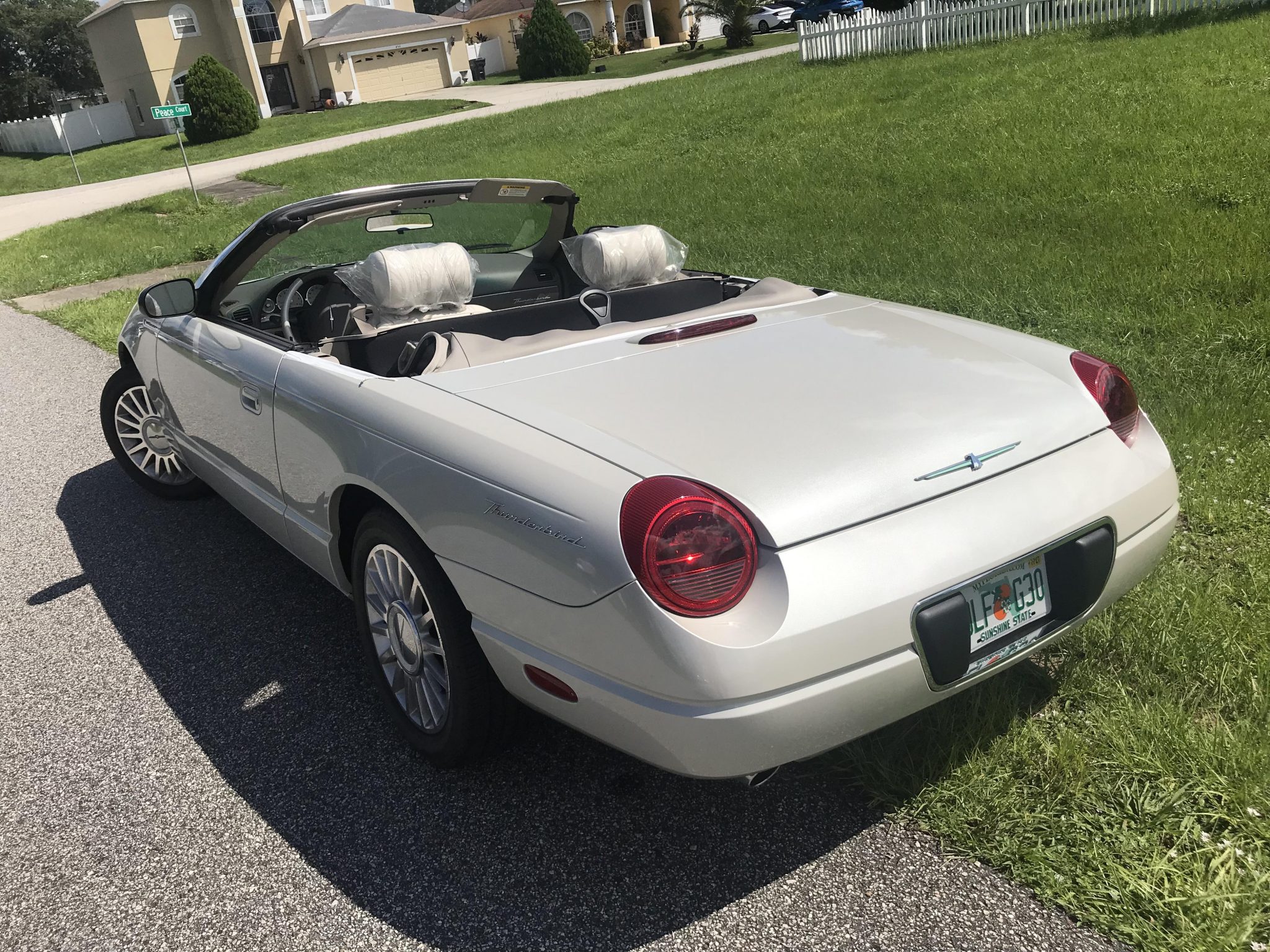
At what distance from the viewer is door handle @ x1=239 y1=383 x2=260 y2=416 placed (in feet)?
11.2

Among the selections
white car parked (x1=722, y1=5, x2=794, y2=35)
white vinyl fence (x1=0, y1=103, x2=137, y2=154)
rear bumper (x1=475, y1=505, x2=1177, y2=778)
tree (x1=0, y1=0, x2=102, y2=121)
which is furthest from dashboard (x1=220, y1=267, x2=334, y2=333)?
tree (x1=0, y1=0, x2=102, y2=121)

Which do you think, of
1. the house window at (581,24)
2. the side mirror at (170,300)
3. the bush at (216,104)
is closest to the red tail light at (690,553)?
the side mirror at (170,300)

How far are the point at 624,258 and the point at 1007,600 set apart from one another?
6.56 feet

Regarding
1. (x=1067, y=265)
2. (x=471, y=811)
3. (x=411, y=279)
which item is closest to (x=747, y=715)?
(x=471, y=811)

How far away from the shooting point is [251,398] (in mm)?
3480

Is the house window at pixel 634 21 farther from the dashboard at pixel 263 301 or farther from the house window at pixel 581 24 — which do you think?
the dashboard at pixel 263 301

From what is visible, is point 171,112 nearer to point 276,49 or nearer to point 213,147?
point 213,147

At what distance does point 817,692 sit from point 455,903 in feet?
3.37

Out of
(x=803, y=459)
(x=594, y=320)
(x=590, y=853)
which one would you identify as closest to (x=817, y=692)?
(x=803, y=459)

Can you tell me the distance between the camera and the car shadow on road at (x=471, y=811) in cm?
Answer: 236

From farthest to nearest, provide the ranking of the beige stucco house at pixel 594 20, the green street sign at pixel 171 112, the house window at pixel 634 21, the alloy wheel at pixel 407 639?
the house window at pixel 634 21, the beige stucco house at pixel 594 20, the green street sign at pixel 171 112, the alloy wheel at pixel 407 639

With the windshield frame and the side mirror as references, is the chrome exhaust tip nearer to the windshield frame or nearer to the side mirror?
the windshield frame

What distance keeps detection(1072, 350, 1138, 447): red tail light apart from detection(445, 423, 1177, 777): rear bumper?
416mm

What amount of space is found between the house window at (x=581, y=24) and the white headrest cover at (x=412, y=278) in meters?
53.5
